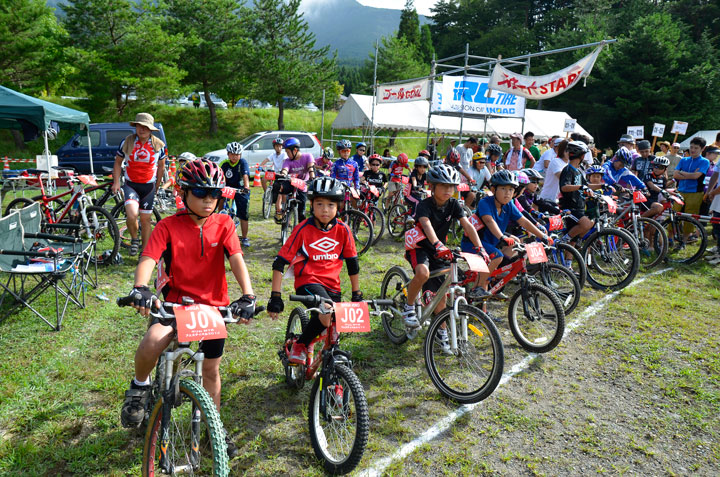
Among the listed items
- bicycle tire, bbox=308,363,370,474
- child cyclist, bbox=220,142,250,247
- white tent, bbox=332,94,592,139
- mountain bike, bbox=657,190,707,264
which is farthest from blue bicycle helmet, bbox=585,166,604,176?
white tent, bbox=332,94,592,139

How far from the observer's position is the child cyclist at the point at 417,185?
10062mm

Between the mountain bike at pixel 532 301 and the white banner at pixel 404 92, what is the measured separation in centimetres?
1057

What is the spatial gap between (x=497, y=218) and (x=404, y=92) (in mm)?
11280

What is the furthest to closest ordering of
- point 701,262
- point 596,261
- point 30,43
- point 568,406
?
point 30,43 → point 701,262 → point 596,261 → point 568,406

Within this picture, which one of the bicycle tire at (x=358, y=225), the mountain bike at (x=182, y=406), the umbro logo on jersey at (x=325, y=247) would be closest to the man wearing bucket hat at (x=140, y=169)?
the bicycle tire at (x=358, y=225)

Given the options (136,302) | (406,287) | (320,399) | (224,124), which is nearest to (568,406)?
(406,287)

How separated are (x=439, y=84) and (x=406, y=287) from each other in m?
12.4

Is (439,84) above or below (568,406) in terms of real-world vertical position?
above

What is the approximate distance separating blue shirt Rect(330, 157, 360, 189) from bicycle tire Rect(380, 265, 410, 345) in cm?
387

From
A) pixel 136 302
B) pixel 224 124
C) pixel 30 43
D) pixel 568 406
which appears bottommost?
pixel 568 406

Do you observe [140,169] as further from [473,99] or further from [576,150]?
[473,99]

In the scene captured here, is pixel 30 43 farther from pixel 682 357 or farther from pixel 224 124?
pixel 682 357

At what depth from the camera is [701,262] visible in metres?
8.74

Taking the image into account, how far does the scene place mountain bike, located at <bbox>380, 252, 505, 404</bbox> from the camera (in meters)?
3.86
